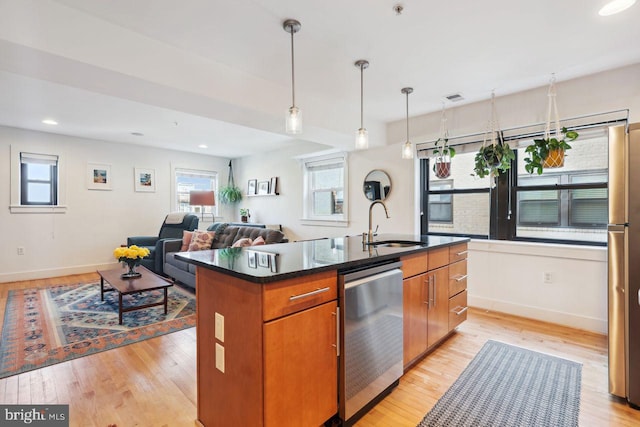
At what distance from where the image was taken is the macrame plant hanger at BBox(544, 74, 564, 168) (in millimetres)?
2762

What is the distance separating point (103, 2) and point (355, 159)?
A: 11.5ft

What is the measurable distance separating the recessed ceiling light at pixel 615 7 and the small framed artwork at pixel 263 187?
5.29m

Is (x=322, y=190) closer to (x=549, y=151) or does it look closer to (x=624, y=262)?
(x=549, y=151)

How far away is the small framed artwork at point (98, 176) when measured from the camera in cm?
541

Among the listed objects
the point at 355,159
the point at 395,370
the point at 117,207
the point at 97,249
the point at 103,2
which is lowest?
the point at 395,370

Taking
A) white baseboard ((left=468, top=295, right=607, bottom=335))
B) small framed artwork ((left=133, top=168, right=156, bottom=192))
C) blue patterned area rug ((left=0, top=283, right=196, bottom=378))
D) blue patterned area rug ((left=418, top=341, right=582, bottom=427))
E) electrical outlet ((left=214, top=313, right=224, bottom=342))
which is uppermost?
small framed artwork ((left=133, top=168, right=156, bottom=192))

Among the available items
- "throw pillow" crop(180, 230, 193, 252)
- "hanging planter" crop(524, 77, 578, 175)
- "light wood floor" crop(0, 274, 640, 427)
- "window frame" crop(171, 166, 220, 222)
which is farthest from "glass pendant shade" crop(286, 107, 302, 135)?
"window frame" crop(171, 166, 220, 222)

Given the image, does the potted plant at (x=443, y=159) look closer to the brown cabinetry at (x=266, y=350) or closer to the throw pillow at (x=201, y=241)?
the brown cabinetry at (x=266, y=350)

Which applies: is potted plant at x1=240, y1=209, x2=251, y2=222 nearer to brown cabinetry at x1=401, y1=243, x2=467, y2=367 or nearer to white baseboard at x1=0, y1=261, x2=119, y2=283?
white baseboard at x1=0, y1=261, x2=119, y2=283

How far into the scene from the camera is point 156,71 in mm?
2172

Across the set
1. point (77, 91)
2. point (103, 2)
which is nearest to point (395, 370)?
point (103, 2)

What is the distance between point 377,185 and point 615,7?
111 inches

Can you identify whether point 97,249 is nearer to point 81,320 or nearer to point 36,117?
point 36,117

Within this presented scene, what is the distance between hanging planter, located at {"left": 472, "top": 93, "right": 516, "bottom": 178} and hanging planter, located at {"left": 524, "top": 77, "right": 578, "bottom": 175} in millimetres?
191
